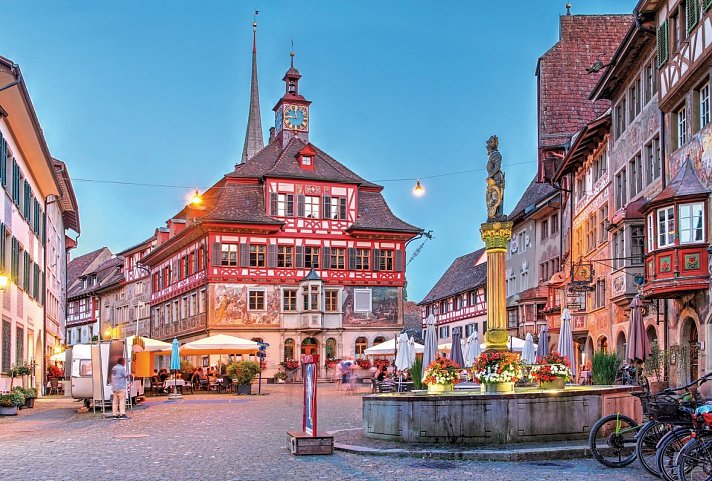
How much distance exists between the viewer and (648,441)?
1194 centimetres

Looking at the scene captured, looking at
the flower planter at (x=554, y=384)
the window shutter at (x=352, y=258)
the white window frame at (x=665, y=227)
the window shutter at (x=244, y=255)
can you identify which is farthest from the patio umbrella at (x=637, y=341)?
the window shutter at (x=352, y=258)

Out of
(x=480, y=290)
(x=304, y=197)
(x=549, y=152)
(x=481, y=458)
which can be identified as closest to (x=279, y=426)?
(x=481, y=458)

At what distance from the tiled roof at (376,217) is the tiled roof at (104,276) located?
30877mm

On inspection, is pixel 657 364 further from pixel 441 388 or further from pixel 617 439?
pixel 617 439

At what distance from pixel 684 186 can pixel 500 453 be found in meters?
13.5

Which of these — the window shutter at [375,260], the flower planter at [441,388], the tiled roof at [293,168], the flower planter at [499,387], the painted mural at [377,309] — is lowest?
the flower planter at [441,388]

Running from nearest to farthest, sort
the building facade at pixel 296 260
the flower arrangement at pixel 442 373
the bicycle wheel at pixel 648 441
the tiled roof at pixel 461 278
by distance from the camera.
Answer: the bicycle wheel at pixel 648 441 < the flower arrangement at pixel 442 373 < the building facade at pixel 296 260 < the tiled roof at pixel 461 278

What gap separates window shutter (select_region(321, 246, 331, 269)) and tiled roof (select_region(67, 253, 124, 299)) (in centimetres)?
3063

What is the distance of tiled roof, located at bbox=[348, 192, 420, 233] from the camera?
204 ft

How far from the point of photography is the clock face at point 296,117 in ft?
227

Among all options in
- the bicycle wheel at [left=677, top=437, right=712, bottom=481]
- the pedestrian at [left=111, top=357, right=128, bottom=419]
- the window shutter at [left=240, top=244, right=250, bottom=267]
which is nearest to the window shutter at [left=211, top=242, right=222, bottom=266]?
the window shutter at [left=240, top=244, right=250, bottom=267]

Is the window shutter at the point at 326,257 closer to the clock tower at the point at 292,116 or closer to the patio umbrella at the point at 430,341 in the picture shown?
the clock tower at the point at 292,116

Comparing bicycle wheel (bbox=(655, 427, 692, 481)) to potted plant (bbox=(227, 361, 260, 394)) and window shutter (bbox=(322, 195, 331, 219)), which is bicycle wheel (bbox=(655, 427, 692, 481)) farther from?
window shutter (bbox=(322, 195, 331, 219))

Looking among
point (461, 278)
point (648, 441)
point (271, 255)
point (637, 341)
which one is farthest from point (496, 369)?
point (461, 278)
